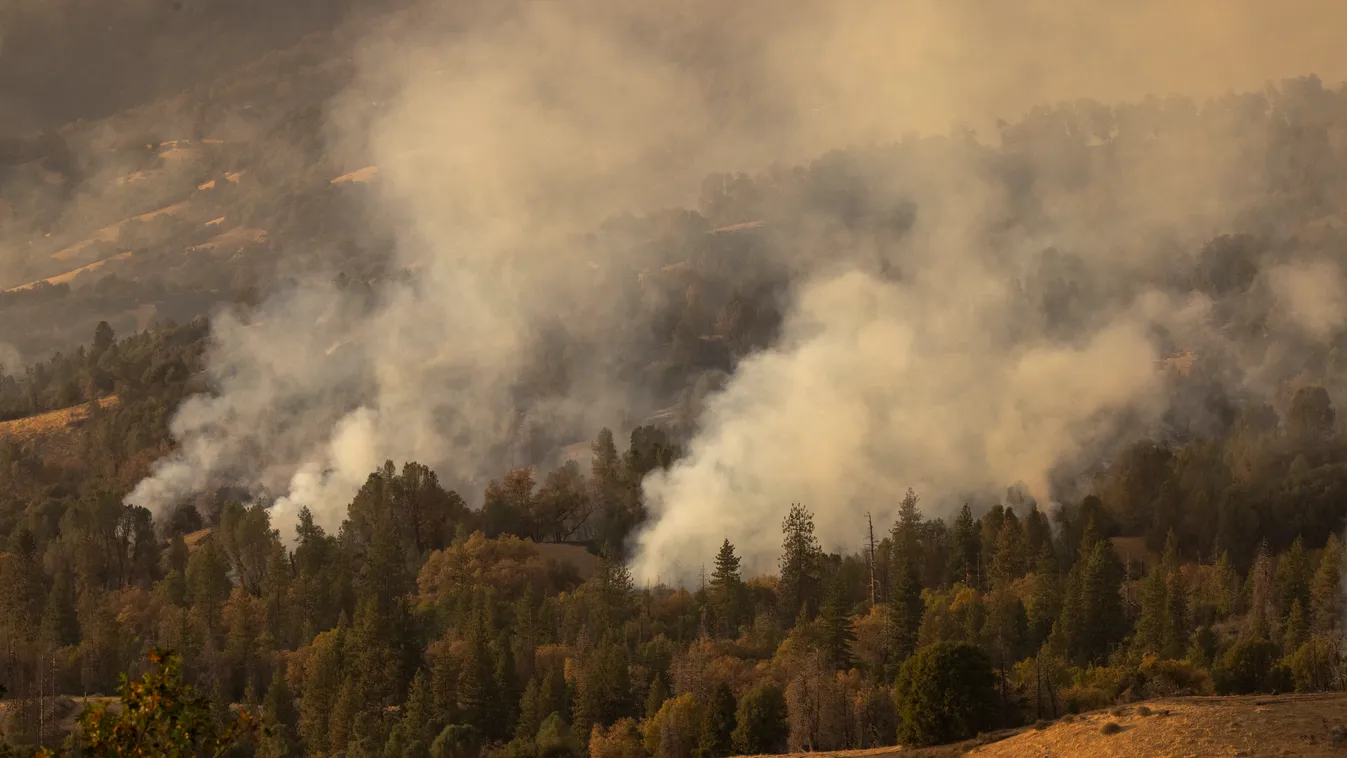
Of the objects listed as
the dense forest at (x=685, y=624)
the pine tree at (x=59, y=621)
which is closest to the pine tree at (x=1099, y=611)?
the dense forest at (x=685, y=624)

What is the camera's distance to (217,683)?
12812cm

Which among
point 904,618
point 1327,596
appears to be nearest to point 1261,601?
point 1327,596

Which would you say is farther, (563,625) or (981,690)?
(563,625)

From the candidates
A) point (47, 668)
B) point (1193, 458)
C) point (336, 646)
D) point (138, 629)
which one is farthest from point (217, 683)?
point (1193, 458)

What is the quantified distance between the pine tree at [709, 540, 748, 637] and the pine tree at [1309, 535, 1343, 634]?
47.8 metres

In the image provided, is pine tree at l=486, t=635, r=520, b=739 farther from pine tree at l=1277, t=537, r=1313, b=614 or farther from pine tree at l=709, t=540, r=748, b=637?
pine tree at l=1277, t=537, r=1313, b=614

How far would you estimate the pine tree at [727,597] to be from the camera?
139750 mm

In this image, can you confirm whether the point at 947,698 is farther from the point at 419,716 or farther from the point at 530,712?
the point at 419,716

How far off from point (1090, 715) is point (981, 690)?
7.27 m

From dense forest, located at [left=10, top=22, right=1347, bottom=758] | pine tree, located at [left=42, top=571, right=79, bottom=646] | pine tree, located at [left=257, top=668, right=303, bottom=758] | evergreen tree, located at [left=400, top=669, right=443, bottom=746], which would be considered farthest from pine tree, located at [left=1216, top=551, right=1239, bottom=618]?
pine tree, located at [left=42, top=571, right=79, bottom=646]

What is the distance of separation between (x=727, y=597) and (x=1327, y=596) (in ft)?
168

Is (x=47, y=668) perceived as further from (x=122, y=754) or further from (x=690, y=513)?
(x=122, y=754)

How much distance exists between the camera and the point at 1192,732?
7875 cm

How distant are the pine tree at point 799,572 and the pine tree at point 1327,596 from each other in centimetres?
4287
